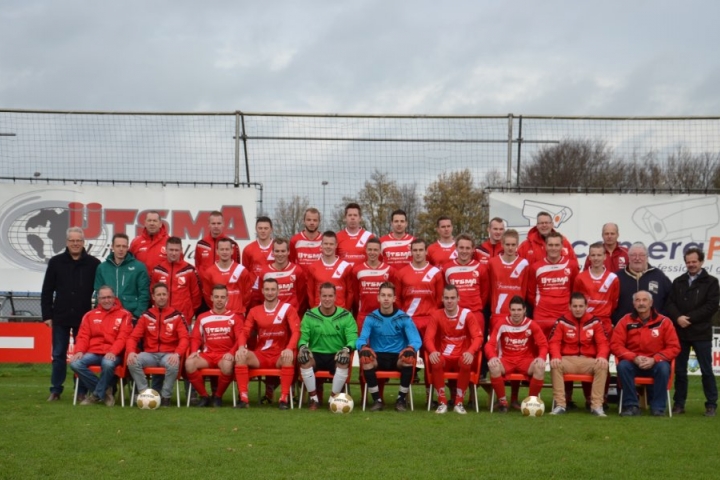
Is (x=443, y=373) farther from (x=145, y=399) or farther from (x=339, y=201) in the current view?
(x=339, y=201)

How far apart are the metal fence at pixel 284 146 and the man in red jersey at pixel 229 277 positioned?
14.4ft

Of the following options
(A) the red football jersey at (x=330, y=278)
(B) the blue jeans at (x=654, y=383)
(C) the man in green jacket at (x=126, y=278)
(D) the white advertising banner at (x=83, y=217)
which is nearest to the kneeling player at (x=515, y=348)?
(B) the blue jeans at (x=654, y=383)

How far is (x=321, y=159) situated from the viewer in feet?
47.7

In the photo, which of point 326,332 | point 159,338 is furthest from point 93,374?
point 326,332

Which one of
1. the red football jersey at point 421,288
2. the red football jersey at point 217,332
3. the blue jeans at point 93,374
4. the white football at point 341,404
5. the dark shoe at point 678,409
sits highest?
the red football jersey at point 421,288

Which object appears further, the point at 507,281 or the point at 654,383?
the point at 507,281

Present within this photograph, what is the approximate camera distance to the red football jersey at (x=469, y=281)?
9.99 m

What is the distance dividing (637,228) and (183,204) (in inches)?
306

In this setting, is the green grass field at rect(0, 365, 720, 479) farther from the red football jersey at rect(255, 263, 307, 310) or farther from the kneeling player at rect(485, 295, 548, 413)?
the red football jersey at rect(255, 263, 307, 310)

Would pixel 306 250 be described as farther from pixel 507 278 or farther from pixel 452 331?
pixel 507 278

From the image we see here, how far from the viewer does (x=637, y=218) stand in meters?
14.7

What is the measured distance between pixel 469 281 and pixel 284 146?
5564 millimetres

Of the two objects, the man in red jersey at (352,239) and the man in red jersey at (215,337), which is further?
the man in red jersey at (352,239)

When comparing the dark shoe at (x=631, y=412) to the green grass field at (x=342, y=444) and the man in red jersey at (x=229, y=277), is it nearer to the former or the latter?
the green grass field at (x=342, y=444)
